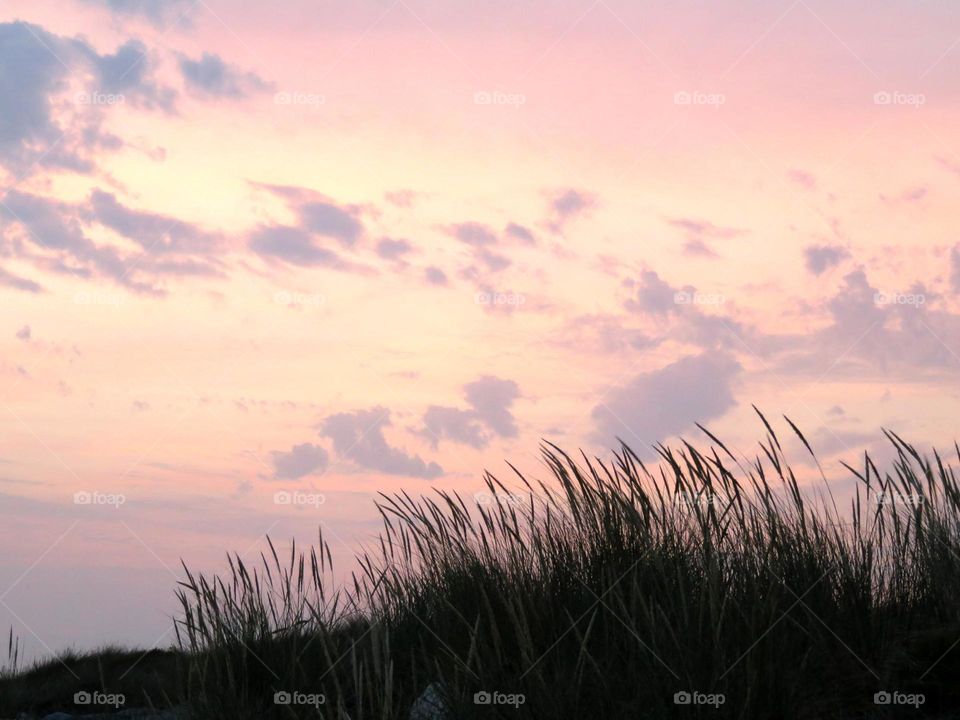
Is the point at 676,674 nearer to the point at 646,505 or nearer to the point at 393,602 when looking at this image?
the point at 646,505

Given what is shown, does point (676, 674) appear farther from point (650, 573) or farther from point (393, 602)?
point (393, 602)

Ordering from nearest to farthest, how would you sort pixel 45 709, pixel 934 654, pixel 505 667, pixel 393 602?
pixel 934 654 → pixel 505 667 → pixel 393 602 → pixel 45 709

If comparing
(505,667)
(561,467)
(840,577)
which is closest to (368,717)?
(505,667)

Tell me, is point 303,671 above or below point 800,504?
below

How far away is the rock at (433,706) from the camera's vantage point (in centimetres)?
486

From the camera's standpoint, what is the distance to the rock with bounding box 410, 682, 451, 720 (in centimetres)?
486

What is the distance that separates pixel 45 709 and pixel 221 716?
4360 millimetres

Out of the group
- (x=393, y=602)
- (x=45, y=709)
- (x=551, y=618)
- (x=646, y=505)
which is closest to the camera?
(x=551, y=618)

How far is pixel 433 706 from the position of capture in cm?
510

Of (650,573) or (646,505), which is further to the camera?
(646,505)

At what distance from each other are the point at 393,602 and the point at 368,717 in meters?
1.98

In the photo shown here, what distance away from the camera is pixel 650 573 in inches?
226

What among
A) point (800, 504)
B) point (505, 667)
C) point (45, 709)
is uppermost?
point (800, 504)

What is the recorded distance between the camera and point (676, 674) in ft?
14.7
